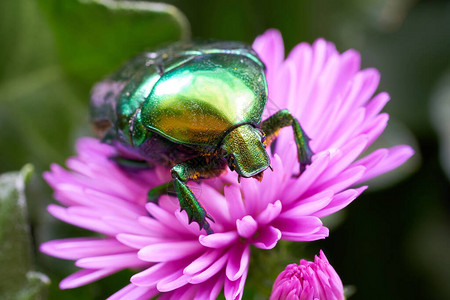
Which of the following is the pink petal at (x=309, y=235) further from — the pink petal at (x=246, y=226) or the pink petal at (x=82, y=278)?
the pink petal at (x=82, y=278)

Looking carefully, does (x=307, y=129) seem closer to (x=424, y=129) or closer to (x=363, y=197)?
(x=363, y=197)

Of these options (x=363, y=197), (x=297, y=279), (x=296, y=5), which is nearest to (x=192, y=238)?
(x=297, y=279)

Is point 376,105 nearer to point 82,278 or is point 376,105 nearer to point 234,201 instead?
point 234,201

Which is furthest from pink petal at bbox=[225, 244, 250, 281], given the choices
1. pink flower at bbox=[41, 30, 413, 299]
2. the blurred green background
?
the blurred green background

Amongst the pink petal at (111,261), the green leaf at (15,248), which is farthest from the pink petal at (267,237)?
the green leaf at (15,248)

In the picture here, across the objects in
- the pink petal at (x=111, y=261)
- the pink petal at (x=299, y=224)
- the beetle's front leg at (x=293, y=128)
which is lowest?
the pink petal at (x=111, y=261)

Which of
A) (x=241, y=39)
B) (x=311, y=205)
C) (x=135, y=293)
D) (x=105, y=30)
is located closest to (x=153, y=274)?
(x=135, y=293)

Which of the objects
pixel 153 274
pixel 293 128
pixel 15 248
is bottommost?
pixel 15 248
